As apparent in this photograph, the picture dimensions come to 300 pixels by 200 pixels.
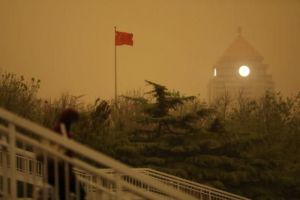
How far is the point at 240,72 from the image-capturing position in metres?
38.0

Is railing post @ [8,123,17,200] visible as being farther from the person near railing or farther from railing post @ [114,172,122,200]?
railing post @ [114,172,122,200]

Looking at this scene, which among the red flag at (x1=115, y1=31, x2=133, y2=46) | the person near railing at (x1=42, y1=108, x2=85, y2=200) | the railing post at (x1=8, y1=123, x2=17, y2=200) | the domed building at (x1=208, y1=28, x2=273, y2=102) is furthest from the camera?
the domed building at (x1=208, y1=28, x2=273, y2=102)

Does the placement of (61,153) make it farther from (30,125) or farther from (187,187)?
(187,187)

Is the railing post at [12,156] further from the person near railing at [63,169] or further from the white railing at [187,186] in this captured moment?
the white railing at [187,186]

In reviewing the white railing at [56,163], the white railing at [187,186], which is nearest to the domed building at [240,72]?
the white railing at [187,186]

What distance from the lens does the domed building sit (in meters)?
33.1

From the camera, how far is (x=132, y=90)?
1070 inches

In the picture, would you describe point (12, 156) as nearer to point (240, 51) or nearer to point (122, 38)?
point (122, 38)

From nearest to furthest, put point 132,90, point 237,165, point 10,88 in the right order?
1. point 237,165
2. point 10,88
3. point 132,90

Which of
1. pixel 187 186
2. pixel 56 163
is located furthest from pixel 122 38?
pixel 56 163

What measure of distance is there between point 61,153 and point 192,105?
63.8 feet

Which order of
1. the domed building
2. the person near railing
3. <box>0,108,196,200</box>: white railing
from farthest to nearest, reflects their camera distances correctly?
the domed building, the person near railing, <box>0,108,196,200</box>: white railing

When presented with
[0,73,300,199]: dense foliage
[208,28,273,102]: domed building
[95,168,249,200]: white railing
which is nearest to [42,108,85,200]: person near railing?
[95,168,249,200]: white railing

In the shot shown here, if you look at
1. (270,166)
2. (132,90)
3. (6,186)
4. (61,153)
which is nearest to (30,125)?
(61,153)
